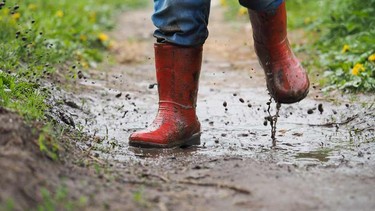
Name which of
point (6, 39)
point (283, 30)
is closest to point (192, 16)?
point (283, 30)

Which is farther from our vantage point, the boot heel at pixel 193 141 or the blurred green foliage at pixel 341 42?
the blurred green foliage at pixel 341 42

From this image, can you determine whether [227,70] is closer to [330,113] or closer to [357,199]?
[330,113]

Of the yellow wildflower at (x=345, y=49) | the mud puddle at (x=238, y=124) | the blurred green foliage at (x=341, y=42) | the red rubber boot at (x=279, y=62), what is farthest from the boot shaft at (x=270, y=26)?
the yellow wildflower at (x=345, y=49)

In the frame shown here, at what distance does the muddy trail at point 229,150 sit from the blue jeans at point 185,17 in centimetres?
53

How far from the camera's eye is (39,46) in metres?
4.79

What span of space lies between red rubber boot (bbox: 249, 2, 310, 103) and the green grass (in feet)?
3.68

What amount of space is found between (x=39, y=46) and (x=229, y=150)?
212cm

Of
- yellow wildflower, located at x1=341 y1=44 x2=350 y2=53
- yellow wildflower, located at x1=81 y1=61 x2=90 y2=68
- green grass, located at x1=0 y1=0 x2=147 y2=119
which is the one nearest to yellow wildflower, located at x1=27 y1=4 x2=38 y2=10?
green grass, located at x1=0 y1=0 x2=147 y2=119

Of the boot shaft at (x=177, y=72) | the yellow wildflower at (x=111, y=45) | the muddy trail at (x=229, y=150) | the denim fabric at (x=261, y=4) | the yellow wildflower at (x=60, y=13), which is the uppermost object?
the yellow wildflower at (x=60, y=13)

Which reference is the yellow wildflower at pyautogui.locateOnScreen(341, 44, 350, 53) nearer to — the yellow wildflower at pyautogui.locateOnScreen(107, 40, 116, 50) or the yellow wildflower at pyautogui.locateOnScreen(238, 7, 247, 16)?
the yellow wildflower at pyautogui.locateOnScreen(107, 40, 116, 50)

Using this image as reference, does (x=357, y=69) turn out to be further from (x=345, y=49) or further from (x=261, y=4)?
(x=261, y=4)

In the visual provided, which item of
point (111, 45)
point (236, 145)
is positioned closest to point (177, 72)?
point (236, 145)

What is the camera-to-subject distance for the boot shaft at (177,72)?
333cm

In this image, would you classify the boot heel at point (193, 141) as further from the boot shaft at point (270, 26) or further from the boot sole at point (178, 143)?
the boot shaft at point (270, 26)
